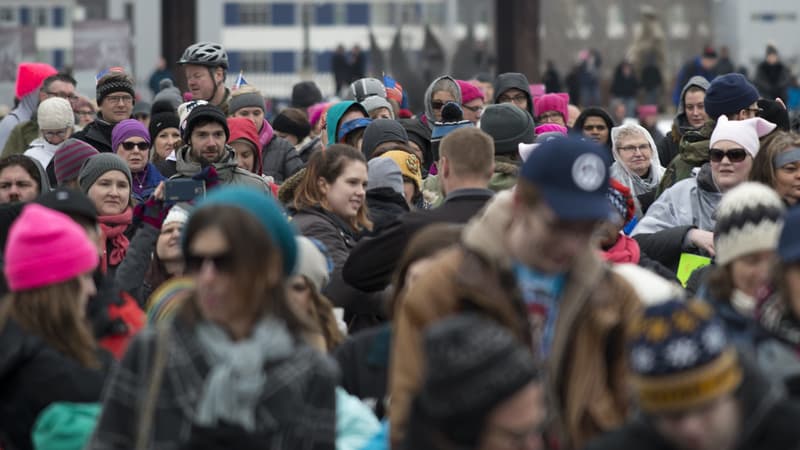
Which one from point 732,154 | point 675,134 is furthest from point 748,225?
point 675,134

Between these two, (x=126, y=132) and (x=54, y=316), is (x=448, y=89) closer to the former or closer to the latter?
(x=126, y=132)

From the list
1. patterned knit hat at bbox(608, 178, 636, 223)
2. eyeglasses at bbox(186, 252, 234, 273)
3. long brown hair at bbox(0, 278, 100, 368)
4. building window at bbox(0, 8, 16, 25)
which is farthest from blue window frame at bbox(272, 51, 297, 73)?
eyeglasses at bbox(186, 252, 234, 273)

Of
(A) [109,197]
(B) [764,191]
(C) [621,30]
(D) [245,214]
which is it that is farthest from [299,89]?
(C) [621,30]

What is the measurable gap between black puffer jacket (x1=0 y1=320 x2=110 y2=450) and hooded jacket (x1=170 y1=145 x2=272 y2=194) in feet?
14.4

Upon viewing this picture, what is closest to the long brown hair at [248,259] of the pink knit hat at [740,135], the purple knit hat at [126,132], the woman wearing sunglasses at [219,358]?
the woman wearing sunglasses at [219,358]

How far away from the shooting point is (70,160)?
1129cm

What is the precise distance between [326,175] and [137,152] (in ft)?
10.6

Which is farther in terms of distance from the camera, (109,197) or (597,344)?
(109,197)

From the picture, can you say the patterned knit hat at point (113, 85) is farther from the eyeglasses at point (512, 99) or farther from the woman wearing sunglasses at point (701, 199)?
the woman wearing sunglasses at point (701, 199)

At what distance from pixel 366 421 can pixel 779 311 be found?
4.35 feet

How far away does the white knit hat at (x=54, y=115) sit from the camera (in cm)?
1384

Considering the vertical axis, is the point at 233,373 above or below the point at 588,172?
below

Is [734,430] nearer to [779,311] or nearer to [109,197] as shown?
[779,311]

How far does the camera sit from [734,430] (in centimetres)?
477
